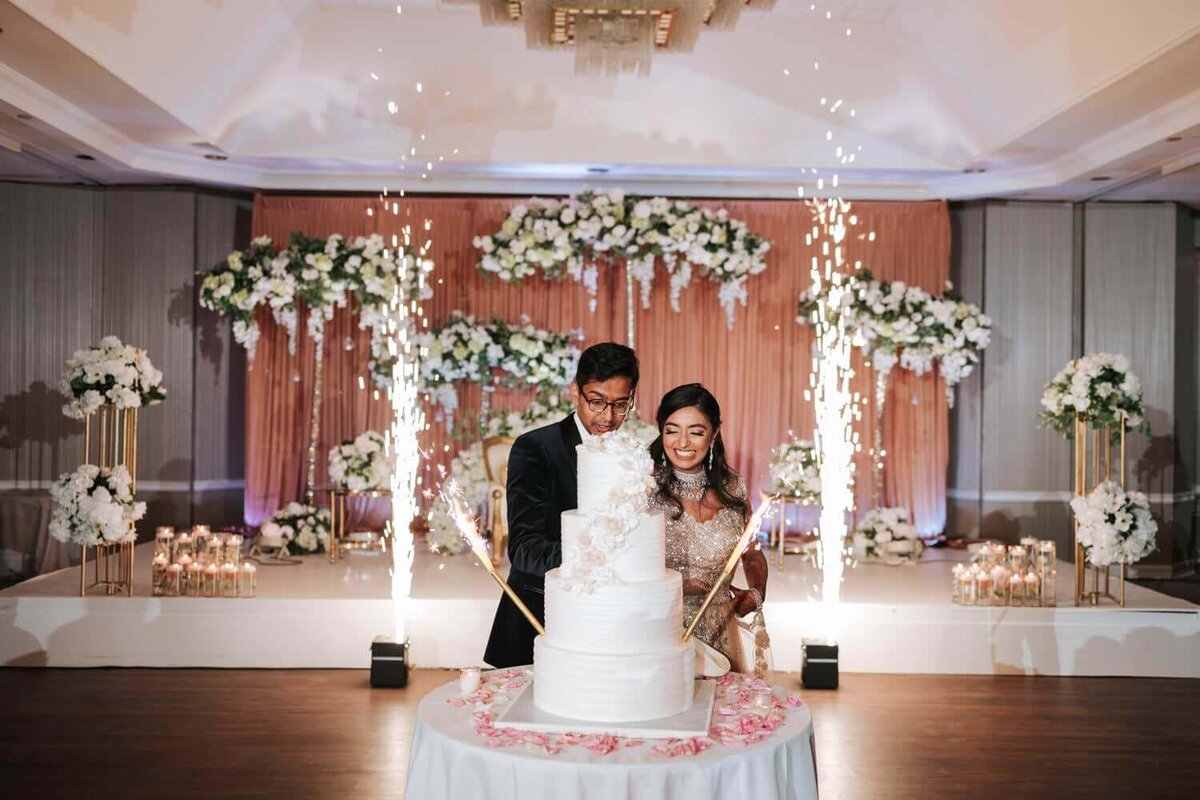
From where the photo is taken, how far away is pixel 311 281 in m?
9.45

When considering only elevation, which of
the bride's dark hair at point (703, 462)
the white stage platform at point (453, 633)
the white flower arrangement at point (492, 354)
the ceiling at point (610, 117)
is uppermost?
the ceiling at point (610, 117)

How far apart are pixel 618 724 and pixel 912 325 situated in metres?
7.30

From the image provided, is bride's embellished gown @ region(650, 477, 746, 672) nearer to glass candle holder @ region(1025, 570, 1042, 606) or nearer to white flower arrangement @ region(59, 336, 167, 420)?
glass candle holder @ region(1025, 570, 1042, 606)

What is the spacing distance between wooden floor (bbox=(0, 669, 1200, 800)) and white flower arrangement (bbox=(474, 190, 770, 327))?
385cm

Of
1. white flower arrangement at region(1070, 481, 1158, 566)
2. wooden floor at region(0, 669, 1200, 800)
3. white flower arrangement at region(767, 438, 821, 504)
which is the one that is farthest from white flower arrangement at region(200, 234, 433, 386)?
white flower arrangement at region(1070, 481, 1158, 566)

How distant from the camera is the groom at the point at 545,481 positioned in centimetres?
342

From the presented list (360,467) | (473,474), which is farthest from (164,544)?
(473,474)

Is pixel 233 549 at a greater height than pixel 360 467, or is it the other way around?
pixel 360 467

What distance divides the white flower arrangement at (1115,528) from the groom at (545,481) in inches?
188

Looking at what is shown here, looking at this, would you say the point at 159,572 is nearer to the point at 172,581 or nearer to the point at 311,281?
the point at 172,581

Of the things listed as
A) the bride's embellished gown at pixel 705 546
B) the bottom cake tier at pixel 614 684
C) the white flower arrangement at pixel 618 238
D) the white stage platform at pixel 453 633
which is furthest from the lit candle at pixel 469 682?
the white flower arrangement at pixel 618 238

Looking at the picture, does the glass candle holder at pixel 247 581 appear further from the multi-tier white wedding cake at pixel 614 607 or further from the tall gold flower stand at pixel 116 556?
the multi-tier white wedding cake at pixel 614 607

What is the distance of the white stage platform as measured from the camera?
279 inches

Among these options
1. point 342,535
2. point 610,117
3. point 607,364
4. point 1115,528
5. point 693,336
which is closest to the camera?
point 607,364
